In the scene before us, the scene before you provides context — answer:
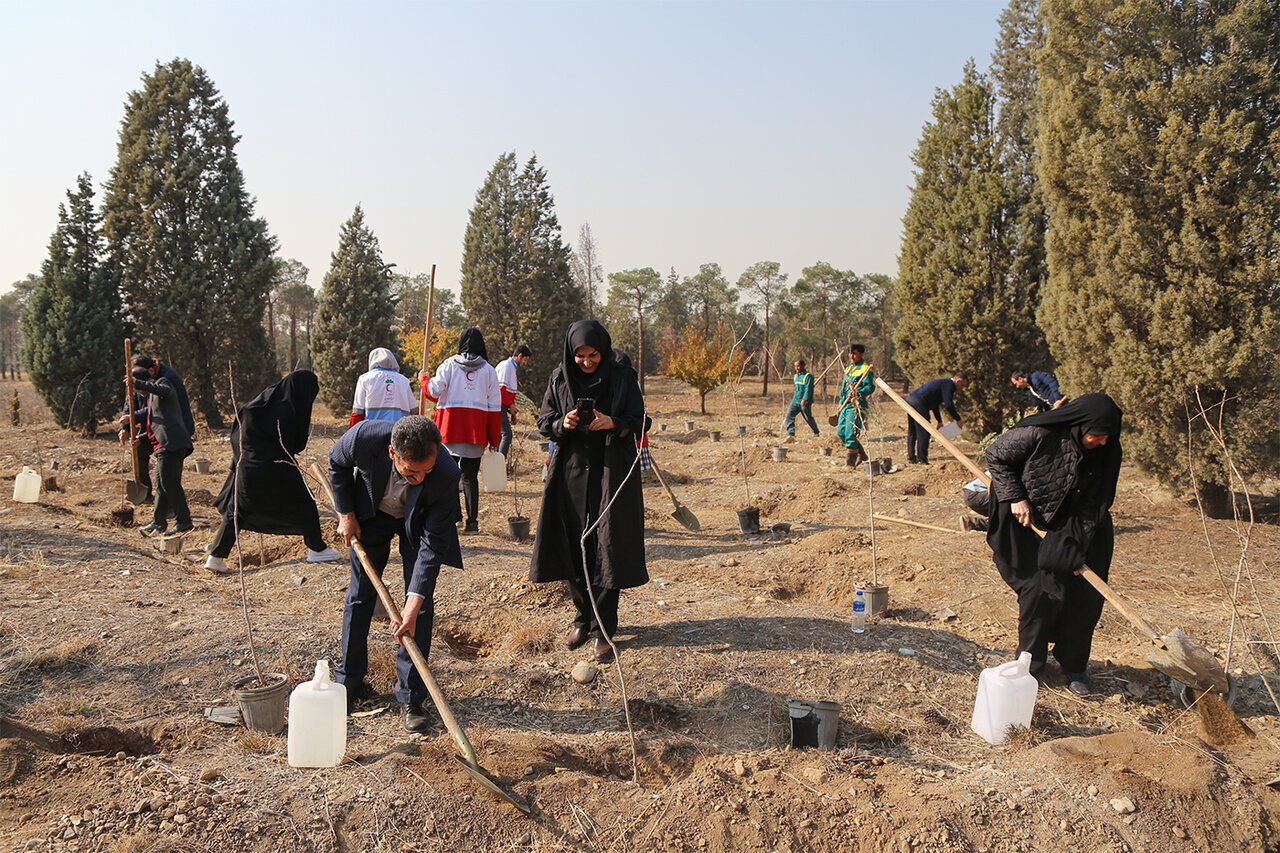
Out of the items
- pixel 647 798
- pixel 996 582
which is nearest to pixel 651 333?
pixel 996 582

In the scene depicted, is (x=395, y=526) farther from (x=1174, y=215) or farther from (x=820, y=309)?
(x=820, y=309)

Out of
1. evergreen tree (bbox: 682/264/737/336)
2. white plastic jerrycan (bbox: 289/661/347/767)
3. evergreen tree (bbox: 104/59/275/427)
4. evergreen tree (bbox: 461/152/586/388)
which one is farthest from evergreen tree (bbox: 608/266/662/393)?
white plastic jerrycan (bbox: 289/661/347/767)

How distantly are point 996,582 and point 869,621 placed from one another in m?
1.45

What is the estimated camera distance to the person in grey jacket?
672 cm

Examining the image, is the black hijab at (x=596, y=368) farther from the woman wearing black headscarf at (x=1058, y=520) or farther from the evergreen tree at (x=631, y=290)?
the evergreen tree at (x=631, y=290)

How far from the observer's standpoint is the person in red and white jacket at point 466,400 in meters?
6.40

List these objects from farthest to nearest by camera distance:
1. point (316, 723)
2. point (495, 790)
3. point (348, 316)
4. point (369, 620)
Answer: point (348, 316) → point (369, 620) → point (316, 723) → point (495, 790)

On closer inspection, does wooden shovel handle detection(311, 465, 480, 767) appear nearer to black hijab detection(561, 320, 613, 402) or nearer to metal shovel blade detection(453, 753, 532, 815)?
metal shovel blade detection(453, 753, 532, 815)

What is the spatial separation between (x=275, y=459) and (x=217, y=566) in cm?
118

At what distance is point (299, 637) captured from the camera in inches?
170

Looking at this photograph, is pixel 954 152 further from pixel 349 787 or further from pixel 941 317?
pixel 349 787

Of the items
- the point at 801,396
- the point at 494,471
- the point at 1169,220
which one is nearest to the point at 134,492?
the point at 494,471

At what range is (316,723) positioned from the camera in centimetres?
305

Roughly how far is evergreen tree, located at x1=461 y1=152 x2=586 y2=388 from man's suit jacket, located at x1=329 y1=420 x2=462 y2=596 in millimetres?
17623
